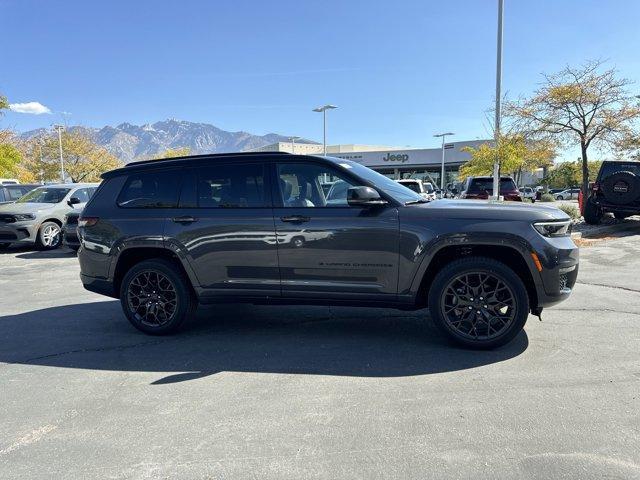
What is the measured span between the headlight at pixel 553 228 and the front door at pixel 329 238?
124 centimetres

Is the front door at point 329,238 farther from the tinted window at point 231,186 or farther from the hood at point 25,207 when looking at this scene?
the hood at point 25,207

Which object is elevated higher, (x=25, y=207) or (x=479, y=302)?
(x=25, y=207)

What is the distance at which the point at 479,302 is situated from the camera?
433 centimetres

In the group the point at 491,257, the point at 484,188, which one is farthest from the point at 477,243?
the point at 484,188

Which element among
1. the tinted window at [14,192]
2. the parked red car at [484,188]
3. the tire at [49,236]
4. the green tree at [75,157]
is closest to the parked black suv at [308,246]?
the tire at [49,236]

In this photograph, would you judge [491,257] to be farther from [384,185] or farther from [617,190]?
[617,190]

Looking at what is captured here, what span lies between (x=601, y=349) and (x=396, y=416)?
239 cm

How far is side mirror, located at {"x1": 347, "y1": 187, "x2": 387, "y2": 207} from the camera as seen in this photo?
4.21 meters

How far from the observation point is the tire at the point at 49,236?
40.0 feet

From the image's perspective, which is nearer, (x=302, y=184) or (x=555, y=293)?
(x=555, y=293)

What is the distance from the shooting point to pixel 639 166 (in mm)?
13438

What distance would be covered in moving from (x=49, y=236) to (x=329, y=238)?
1070cm

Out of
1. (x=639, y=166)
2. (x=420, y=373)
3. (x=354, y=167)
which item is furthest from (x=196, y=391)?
(x=639, y=166)

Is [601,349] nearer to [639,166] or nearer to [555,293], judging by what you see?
[555,293]
